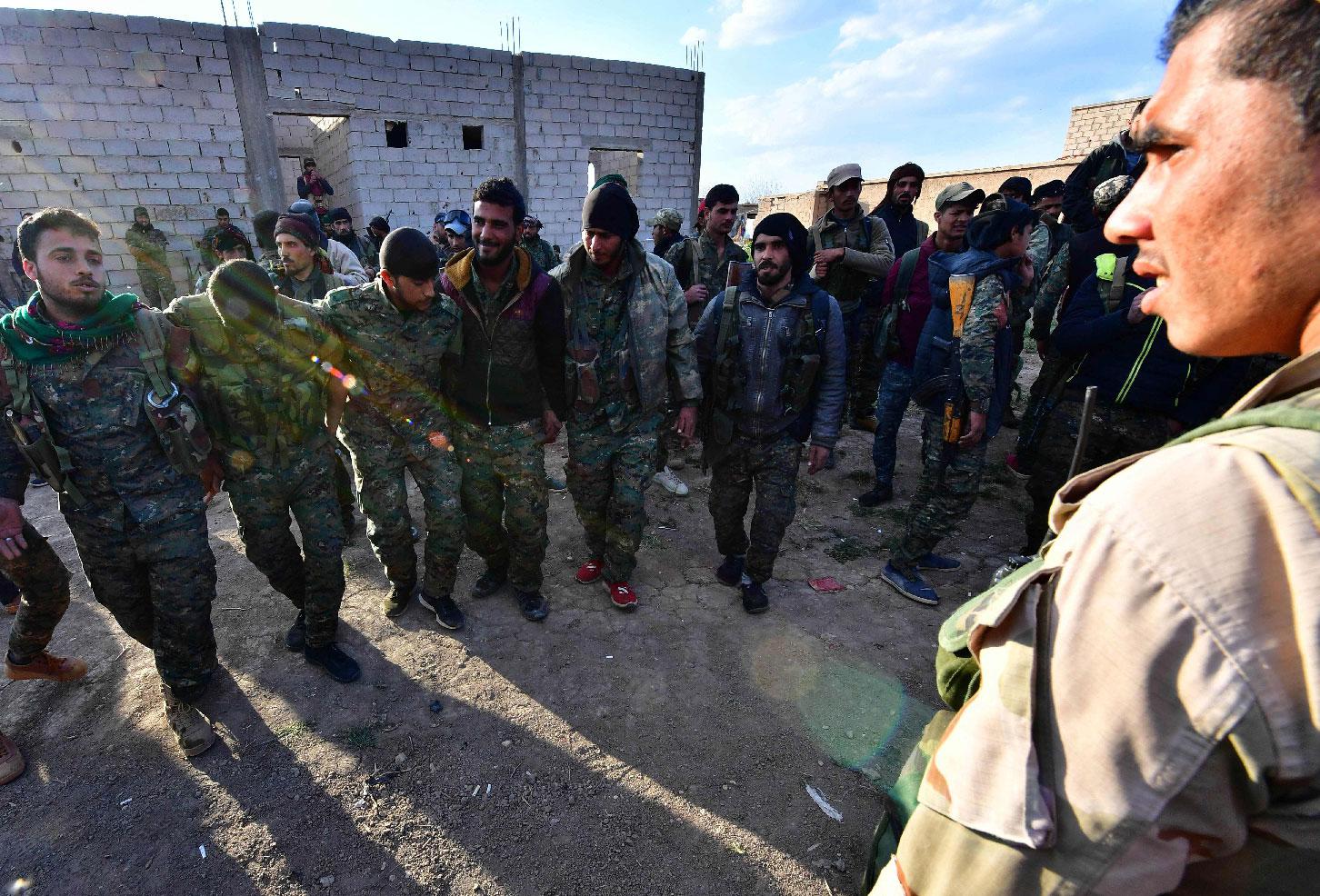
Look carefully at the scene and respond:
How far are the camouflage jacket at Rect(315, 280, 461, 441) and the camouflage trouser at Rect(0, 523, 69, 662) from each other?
1338 millimetres

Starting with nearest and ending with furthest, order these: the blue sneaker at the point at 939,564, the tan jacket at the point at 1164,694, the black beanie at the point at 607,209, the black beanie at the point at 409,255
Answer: the tan jacket at the point at 1164,694 → the black beanie at the point at 409,255 → the black beanie at the point at 607,209 → the blue sneaker at the point at 939,564

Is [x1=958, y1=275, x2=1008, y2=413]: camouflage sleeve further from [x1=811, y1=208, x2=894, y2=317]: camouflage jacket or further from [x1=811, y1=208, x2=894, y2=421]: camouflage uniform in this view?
[x1=811, y1=208, x2=894, y2=317]: camouflage jacket

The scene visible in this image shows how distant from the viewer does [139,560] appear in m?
2.38

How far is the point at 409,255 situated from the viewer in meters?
2.65

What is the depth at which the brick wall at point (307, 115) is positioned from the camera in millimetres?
8133

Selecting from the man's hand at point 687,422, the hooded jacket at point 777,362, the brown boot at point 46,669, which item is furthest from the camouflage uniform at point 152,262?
the hooded jacket at point 777,362

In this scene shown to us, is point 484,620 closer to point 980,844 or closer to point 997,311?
point 980,844

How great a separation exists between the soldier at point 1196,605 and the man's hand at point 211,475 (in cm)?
301

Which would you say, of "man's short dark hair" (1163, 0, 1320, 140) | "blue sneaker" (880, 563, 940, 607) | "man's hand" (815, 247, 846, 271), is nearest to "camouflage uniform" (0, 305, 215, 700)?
"man's short dark hair" (1163, 0, 1320, 140)

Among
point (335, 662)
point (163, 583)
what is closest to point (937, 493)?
point (335, 662)

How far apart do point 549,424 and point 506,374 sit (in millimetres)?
371

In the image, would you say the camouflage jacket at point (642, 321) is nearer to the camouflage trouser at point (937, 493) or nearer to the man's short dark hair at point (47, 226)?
the camouflage trouser at point (937, 493)

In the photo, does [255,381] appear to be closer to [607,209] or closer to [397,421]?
[397,421]

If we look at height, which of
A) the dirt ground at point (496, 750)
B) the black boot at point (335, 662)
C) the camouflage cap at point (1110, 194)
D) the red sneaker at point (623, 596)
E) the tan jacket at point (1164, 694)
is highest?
the camouflage cap at point (1110, 194)
